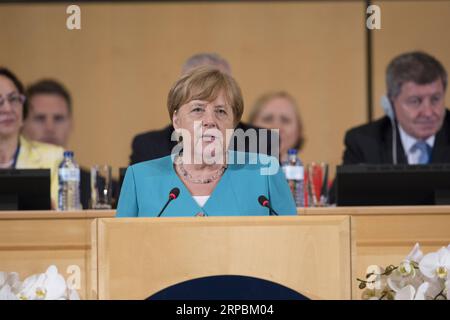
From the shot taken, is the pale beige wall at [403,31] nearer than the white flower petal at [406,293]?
No

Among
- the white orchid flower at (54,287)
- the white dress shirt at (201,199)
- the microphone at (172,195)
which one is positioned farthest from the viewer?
the white dress shirt at (201,199)

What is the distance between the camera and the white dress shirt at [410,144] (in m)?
4.73

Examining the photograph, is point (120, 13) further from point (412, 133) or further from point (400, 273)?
point (400, 273)

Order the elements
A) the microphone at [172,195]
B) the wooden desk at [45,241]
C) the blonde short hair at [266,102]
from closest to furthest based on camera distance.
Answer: the microphone at [172,195], the wooden desk at [45,241], the blonde short hair at [266,102]

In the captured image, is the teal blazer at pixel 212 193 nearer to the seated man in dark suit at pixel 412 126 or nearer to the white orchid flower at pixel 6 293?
the white orchid flower at pixel 6 293

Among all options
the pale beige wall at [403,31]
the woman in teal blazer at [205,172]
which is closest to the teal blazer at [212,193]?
the woman in teal blazer at [205,172]

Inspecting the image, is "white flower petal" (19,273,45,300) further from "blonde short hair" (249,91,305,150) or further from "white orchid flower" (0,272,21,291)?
"blonde short hair" (249,91,305,150)

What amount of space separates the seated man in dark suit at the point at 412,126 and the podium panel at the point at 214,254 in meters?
2.68

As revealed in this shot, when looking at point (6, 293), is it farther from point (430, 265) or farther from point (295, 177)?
point (295, 177)

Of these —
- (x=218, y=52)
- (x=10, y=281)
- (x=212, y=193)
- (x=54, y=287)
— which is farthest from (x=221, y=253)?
(x=218, y=52)

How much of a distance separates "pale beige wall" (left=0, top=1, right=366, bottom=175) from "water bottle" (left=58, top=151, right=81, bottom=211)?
2672mm

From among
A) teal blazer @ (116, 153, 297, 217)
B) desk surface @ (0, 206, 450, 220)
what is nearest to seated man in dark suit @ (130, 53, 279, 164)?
desk surface @ (0, 206, 450, 220)

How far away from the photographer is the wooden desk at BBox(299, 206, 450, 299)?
123 inches
